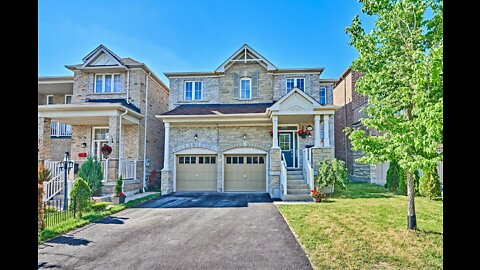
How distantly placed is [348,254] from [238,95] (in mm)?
12465

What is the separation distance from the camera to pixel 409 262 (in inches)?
192

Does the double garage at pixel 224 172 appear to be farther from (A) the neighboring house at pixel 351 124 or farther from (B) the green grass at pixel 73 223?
(A) the neighboring house at pixel 351 124

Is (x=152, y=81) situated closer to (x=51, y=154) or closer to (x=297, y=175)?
(x=51, y=154)

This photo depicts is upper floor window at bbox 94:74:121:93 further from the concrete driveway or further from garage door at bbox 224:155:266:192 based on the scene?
the concrete driveway

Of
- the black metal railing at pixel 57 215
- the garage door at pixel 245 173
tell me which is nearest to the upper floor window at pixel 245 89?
the garage door at pixel 245 173

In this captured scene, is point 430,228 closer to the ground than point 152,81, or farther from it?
closer to the ground

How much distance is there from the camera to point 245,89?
16.8 meters

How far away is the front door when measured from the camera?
50.7 ft

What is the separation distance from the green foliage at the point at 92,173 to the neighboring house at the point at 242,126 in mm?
3376

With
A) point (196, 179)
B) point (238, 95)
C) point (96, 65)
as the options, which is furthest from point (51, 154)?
point (238, 95)

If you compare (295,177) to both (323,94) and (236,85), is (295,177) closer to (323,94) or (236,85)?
(236,85)

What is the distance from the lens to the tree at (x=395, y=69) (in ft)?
19.4

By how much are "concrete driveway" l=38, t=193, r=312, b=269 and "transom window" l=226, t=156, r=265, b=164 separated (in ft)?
19.2
